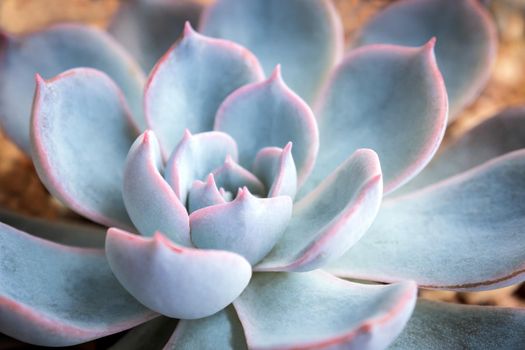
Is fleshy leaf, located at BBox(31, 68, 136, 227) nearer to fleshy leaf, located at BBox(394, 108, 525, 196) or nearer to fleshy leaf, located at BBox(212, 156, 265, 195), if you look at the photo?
fleshy leaf, located at BBox(212, 156, 265, 195)

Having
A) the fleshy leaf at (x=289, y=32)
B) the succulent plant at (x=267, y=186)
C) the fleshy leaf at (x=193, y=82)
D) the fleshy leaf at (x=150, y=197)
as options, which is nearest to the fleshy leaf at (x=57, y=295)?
the succulent plant at (x=267, y=186)

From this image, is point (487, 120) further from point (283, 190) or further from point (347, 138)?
point (283, 190)

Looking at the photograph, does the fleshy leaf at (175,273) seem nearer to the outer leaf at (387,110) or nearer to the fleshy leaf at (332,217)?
the fleshy leaf at (332,217)

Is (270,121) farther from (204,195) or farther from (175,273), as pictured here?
(175,273)

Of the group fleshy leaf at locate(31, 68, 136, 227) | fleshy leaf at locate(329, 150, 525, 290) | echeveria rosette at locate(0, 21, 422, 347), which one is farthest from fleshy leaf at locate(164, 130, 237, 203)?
fleshy leaf at locate(329, 150, 525, 290)

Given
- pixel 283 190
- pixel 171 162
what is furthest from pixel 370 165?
pixel 171 162

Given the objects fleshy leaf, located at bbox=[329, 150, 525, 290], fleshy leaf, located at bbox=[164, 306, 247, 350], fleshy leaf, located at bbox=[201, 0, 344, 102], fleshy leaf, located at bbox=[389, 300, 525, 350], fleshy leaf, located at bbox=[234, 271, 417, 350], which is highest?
fleshy leaf, located at bbox=[201, 0, 344, 102]
